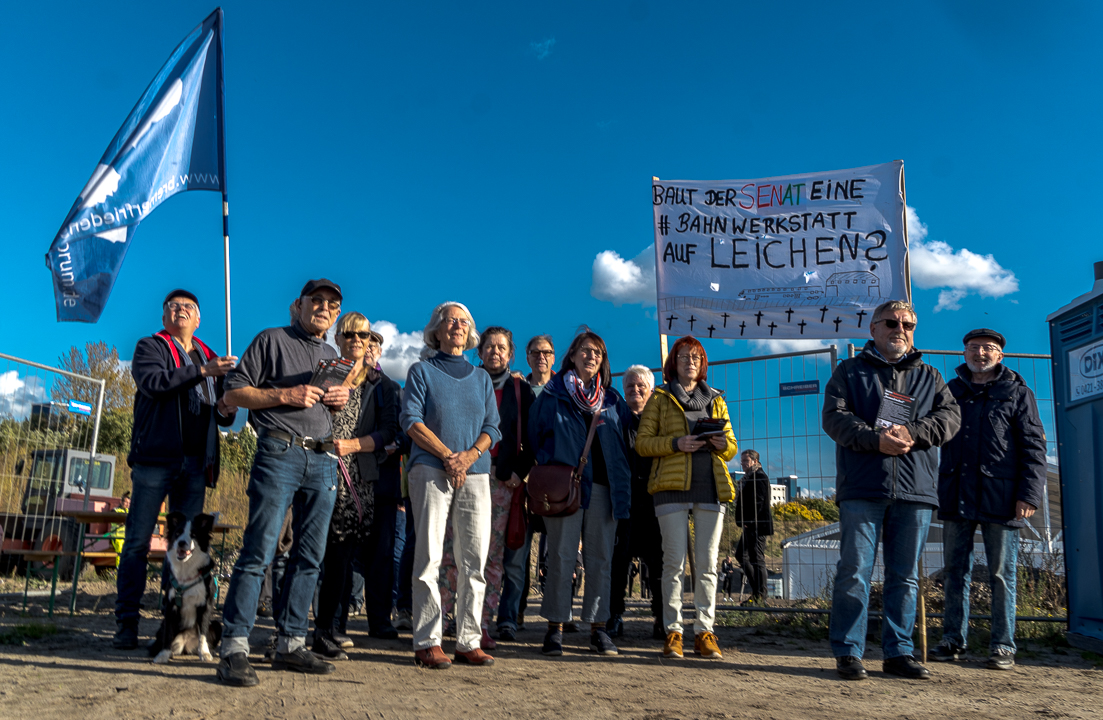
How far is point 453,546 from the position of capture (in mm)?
4340

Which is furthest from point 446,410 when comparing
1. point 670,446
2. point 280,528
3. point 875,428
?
point 875,428

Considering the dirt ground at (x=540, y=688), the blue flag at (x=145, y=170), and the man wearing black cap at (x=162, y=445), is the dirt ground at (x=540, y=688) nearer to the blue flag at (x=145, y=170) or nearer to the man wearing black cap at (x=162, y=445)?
the man wearing black cap at (x=162, y=445)

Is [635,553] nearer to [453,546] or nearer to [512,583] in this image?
[512,583]

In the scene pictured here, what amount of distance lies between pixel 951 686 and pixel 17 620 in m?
6.17

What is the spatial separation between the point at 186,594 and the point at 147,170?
3.32 metres

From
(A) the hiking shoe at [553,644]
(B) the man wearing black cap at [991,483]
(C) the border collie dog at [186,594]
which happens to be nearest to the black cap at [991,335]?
(B) the man wearing black cap at [991,483]

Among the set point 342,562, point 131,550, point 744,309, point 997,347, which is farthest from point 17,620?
point 997,347

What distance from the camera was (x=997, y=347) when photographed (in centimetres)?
512

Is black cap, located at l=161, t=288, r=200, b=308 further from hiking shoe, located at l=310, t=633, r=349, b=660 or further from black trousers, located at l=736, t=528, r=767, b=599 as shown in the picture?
black trousers, located at l=736, t=528, r=767, b=599

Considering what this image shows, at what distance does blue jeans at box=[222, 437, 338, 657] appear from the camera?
3727 mm

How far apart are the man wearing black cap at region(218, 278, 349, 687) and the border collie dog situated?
0.56 meters

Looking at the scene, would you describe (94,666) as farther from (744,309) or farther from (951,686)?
(744,309)

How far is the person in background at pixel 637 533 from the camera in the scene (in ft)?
18.2

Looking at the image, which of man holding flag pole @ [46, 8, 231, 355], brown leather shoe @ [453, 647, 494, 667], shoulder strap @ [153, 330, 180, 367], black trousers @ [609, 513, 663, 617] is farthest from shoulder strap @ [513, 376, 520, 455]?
shoulder strap @ [153, 330, 180, 367]
